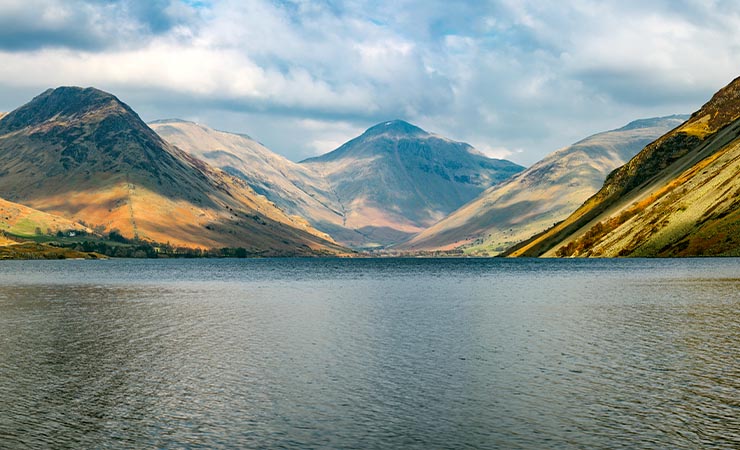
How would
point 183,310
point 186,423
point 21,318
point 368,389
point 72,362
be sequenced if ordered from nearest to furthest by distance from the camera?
point 186,423
point 368,389
point 72,362
point 21,318
point 183,310

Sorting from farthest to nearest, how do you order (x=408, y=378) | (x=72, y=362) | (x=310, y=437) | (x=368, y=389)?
(x=72, y=362), (x=408, y=378), (x=368, y=389), (x=310, y=437)

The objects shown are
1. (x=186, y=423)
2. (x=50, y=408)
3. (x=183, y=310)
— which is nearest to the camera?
(x=186, y=423)

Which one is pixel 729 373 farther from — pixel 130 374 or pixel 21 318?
pixel 21 318

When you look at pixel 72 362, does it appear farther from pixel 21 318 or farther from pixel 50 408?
pixel 21 318

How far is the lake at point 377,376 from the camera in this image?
37938 millimetres

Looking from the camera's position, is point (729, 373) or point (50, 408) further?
point (729, 373)

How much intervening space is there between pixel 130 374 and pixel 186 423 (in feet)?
56.2

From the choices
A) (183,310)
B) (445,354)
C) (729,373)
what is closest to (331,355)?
(445,354)

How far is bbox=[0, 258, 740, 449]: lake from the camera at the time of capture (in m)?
37.9

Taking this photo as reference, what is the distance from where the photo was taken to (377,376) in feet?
176

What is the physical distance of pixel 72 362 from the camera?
60938 millimetres

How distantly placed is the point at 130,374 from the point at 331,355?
1824 centimetres

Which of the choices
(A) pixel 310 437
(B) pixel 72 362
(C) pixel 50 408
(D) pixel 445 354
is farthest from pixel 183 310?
(A) pixel 310 437

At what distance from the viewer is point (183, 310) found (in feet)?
352
